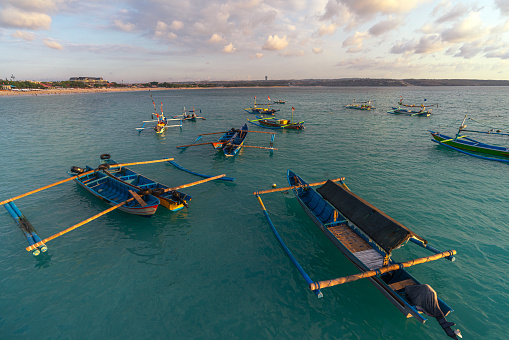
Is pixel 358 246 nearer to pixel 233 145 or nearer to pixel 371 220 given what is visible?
pixel 371 220

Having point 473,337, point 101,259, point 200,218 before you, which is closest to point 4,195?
point 101,259

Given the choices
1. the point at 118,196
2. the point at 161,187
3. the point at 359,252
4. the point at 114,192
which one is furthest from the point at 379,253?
the point at 114,192

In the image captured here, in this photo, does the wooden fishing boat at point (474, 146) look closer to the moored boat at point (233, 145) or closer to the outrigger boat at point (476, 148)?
the outrigger boat at point (476, 148)

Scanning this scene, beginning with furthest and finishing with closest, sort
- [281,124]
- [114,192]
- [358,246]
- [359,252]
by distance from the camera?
1. [281,124]
2. [114,192]
3. [358,246]
4. [359,252]

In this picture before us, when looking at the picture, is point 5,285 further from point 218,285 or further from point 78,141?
point 78,141

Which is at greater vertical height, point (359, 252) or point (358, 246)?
point (359, 252)

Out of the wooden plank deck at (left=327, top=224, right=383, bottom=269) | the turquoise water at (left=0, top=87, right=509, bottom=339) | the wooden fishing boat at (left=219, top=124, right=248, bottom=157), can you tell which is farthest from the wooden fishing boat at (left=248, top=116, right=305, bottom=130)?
the wooden plank deck at (left=327, top=224, right=383, bottom=269)
